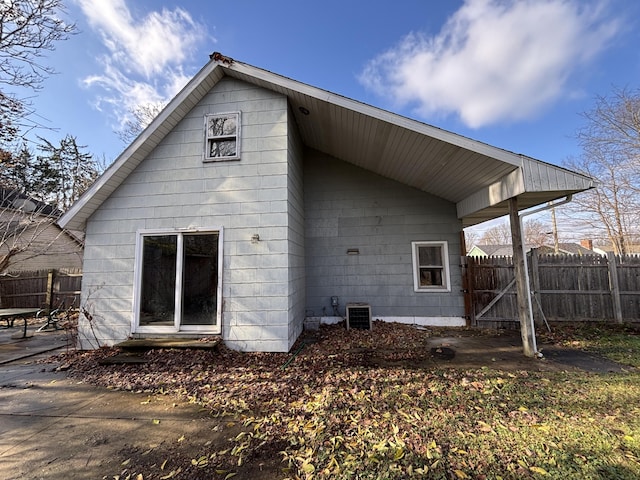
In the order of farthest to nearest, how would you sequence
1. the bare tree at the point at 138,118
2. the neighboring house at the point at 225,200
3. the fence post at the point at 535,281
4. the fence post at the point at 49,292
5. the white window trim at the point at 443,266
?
the bare tree at the point at 138,118 < the fence post at the point at 49,292 < the white window trim at the point at 443,266 < the fence post at the point at 535,281 < the neighboring house at the point at 225,200

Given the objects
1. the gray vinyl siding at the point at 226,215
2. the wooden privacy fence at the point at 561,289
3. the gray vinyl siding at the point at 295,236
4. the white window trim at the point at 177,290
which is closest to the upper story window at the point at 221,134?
the gray vinyl siding at the point at 226,215

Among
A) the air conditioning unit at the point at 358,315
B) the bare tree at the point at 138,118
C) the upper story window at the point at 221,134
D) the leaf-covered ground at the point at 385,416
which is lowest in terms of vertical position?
the leaf-covered ground at the point at 385,416

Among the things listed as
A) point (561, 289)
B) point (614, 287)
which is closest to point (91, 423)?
point (561, 289)

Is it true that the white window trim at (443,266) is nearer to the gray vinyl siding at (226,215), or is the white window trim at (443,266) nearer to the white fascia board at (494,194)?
the white fascia board at (494,194)

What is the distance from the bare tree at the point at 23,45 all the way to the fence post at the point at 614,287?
1481cm

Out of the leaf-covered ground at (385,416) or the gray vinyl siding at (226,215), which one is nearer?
the leaf-covered ground at (385,416)

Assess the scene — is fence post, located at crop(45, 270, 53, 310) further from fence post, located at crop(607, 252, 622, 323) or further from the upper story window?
fence post, located at crop(607, 252, 622, 323)

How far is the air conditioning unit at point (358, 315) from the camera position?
22.1 feet

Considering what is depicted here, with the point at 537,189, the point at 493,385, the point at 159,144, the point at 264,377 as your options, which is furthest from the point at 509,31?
the point at 264,377

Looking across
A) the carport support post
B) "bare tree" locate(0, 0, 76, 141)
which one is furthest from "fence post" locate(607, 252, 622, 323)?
"bare tree" locate(0, 0, 76, 141)

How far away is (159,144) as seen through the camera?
5.74 m

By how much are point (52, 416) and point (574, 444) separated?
5.31 meters

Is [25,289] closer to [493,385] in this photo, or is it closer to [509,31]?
[493,385]

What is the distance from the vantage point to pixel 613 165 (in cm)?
1482
